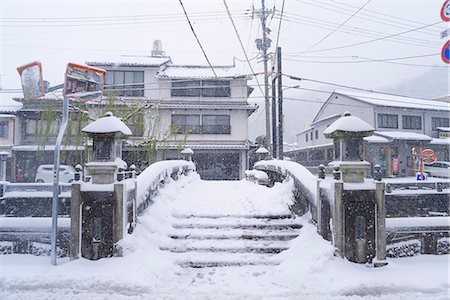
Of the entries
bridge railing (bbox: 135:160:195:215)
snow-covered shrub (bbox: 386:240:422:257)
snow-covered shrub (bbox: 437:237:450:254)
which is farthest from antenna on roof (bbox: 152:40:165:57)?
snow-covered shrub (bbox: 437:237:450:254)

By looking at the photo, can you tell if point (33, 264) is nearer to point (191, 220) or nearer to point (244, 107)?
point (191, 220)

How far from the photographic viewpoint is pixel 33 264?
4699 millimetres

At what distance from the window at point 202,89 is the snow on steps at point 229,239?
65.4 feet

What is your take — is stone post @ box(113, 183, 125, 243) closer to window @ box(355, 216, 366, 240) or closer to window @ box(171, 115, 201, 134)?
window @ box(355, 216, 366, 240)

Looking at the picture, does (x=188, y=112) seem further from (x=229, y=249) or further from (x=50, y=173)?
(x=229, y=249)

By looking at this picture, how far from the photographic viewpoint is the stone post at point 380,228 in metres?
4.71

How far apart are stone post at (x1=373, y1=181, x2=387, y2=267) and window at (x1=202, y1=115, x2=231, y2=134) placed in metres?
20.4

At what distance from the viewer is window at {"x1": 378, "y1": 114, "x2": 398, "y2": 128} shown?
26719 mm

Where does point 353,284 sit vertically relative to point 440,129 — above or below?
below

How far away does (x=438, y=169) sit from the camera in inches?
933

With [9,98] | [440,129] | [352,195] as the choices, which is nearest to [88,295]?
[352,195]

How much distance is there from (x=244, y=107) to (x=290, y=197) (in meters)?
18.2

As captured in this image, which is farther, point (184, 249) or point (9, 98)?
point (9, 98)

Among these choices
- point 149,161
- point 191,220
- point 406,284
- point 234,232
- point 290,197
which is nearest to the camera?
point 406,284
